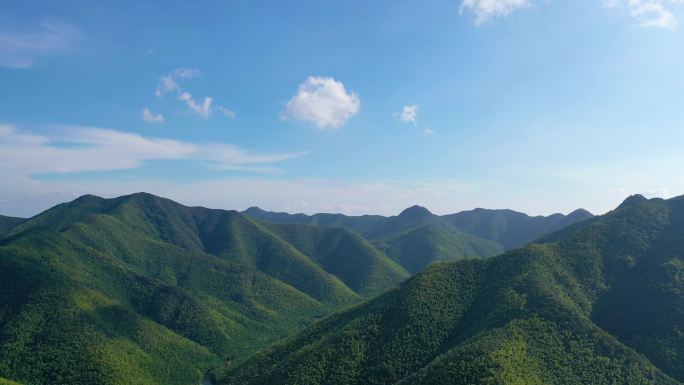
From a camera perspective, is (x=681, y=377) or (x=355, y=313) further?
(x=355, y=313)

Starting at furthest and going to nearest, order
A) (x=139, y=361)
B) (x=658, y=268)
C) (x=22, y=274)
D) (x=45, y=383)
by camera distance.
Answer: (x=22, y=274) → (x=139, y=361) → (x=658, y=268) → (x=45, y=383)

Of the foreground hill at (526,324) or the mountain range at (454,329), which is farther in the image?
the mountain range at (454,329)

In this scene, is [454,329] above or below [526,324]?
below

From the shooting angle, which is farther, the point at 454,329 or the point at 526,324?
the point at 454,329

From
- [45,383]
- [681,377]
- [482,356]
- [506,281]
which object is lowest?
[45,383]

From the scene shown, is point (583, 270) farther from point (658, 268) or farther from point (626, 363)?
point (626, 363)

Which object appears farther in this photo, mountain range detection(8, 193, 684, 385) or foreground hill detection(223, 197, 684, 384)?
mountain range detection(8, 193, 684, 385)

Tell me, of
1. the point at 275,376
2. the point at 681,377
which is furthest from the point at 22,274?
the point at 681,377

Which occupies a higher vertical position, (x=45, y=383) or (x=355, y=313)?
(x=355, y=313)
